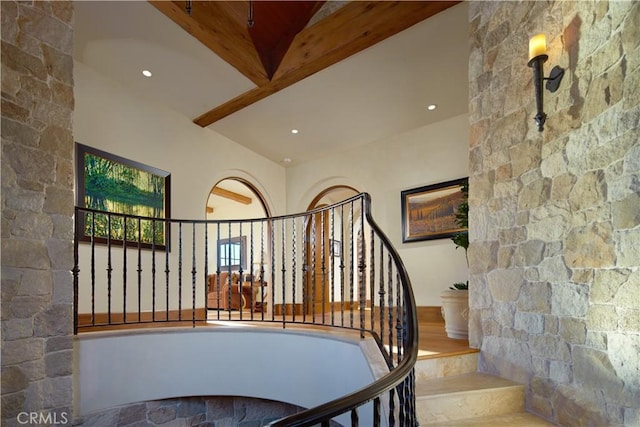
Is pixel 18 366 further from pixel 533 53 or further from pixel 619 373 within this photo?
pixel 533 53

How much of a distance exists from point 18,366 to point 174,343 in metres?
1.08

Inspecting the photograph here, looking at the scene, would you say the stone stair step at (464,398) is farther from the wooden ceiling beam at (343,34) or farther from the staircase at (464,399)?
the wooden ceiling beam at (343,34)

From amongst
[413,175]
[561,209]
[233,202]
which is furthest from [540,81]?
[233,202]

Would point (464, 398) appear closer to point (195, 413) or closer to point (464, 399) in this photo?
point (464, 399)

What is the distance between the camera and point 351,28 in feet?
10.6

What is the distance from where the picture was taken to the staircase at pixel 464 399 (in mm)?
1958

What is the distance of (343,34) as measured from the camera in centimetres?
327

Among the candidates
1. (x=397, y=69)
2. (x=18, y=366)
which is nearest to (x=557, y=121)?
(x=397, y=69)

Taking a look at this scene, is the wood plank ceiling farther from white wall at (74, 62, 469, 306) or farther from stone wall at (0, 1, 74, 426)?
white wall at (74, 62, 469, 306)

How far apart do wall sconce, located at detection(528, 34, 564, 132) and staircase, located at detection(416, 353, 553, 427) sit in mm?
1542

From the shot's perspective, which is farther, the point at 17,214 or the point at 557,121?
the point at 17,214

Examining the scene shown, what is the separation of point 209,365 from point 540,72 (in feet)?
10.5

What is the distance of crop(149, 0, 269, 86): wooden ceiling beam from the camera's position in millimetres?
3007

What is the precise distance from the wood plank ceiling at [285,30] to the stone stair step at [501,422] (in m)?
2.80
